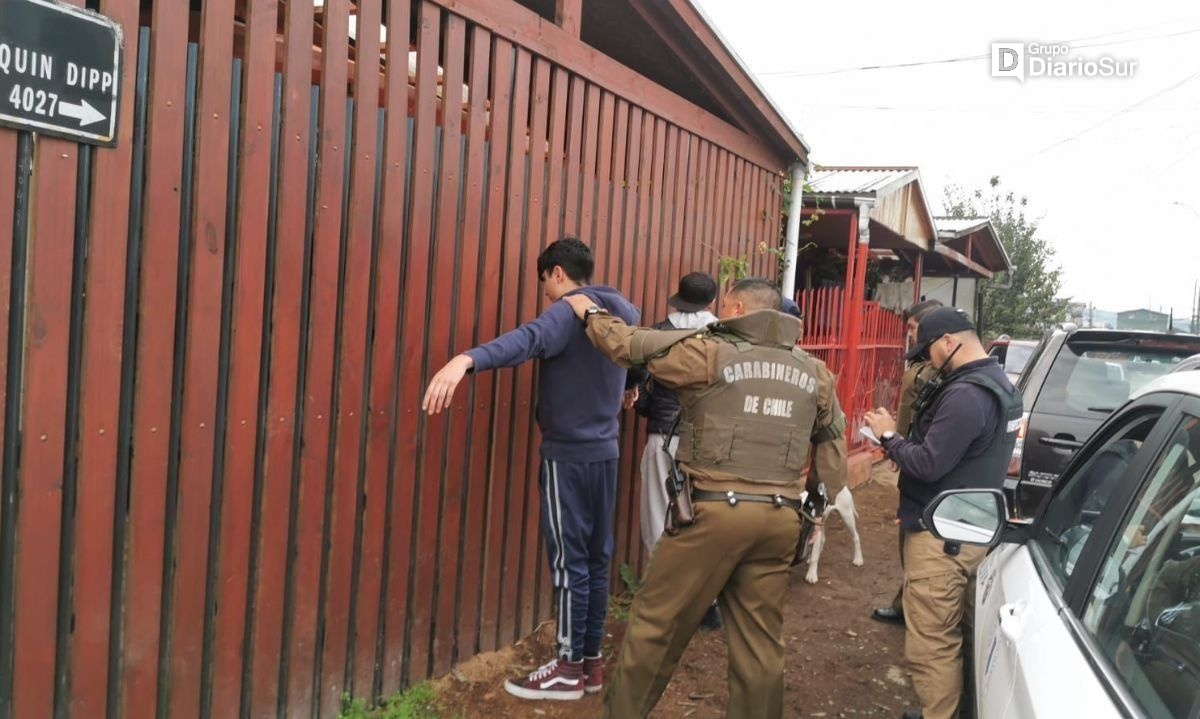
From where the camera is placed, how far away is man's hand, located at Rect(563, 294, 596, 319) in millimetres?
3408

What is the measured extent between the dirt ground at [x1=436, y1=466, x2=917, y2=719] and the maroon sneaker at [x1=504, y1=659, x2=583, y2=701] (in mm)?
33

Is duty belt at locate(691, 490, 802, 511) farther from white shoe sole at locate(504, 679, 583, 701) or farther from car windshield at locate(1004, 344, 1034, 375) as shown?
car windshield at locate(1004, 344, 1034, 375)

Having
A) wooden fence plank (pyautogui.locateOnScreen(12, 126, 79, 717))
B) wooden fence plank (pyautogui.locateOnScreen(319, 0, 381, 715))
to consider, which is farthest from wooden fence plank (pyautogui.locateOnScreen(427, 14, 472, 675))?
wooden fence plank (pyautogui.locateOnScreen(12, 126, 79, 717))

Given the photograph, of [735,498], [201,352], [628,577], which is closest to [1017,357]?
[628,577]

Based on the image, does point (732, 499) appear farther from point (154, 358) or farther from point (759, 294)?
point (154, 358)

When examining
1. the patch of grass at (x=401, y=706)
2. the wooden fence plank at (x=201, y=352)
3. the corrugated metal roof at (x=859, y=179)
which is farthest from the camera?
the corrugated metal roof at (x=859, y=179)

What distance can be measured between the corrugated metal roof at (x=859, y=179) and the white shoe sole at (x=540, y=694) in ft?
17.5

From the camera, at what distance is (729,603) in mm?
3168

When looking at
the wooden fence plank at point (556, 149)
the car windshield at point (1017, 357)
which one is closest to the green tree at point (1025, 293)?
the car windshield at point (1017, 357)

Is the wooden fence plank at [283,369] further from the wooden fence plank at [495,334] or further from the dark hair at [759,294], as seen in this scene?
the dark hair at [759,294]

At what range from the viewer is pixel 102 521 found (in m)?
2.31

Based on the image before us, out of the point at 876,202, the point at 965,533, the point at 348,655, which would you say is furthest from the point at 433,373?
the point at 876,202

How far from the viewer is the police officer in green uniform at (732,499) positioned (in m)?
3.02

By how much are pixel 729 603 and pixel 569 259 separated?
60.8 inches
